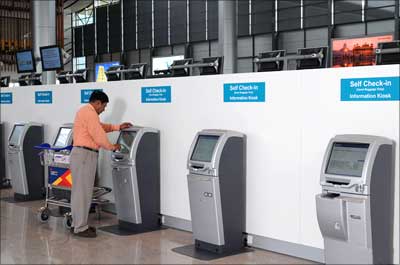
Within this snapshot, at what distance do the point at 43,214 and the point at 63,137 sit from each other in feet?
3.67

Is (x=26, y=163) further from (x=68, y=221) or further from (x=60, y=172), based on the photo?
(x=68, y=221)

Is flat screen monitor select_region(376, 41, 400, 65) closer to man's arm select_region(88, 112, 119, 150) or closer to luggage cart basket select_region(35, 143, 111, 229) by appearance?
man's arm select_region(88, 112, 119, 150)

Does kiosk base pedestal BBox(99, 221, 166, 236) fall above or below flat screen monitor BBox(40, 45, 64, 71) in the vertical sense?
below

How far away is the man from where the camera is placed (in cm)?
595

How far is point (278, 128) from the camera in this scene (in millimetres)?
5250

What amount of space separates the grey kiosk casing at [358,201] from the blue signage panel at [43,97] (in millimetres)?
5232

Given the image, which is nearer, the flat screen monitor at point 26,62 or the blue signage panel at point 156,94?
the blue signage panel at point 156,94

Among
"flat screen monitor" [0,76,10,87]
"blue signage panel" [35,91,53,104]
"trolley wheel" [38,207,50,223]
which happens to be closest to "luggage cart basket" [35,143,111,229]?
"trolley wheel" [38,207,50,223]

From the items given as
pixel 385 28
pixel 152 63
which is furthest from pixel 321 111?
pixel 152 63

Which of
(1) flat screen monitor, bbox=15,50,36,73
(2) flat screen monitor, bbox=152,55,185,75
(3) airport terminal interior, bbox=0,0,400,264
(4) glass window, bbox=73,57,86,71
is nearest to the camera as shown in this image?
(3) airport terminal interior, bbox=0,0,400,264

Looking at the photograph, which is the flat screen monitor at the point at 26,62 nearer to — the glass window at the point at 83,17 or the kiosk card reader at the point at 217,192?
the kiosk card reader at the point at 217,192

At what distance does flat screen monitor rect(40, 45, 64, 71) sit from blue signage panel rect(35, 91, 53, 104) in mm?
756

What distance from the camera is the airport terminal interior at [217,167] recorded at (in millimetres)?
4316

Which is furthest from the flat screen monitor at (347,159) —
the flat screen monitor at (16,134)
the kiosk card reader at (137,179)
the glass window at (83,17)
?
the glass window at (83,17)
